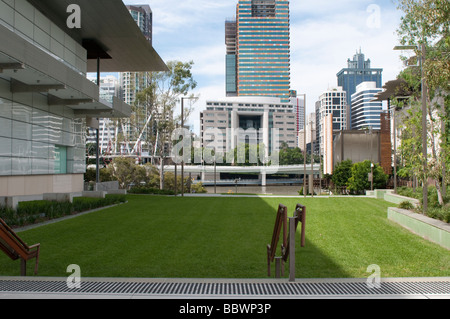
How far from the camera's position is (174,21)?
35.4 feet

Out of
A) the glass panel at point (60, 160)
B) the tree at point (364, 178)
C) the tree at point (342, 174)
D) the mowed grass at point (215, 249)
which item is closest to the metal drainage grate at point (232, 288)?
the mowed grass at point (215, 249)

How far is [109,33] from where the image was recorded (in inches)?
1014

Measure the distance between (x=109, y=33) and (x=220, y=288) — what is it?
23561 mm

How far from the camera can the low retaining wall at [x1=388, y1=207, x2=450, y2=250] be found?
9828mm

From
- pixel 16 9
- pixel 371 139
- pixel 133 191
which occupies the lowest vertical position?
pixel 133 191

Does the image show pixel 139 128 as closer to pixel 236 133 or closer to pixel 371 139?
pixel 371 139

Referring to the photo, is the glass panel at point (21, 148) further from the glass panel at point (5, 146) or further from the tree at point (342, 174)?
the tree at point (342, 174)

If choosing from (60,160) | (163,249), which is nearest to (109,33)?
(60,160)

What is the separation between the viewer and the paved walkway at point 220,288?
540cm

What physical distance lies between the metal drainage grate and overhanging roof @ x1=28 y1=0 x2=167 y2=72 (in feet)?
60.8

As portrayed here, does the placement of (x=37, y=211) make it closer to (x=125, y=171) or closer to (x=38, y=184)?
(x=38, y=184)
